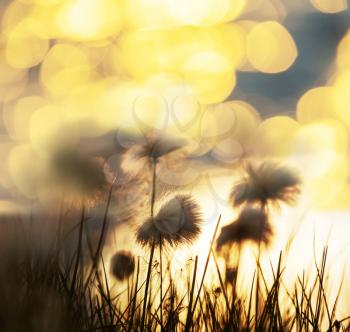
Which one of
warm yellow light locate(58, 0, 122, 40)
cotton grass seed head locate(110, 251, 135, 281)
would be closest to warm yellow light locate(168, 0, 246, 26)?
warm yellow light locate(58, 0, 122, 40)

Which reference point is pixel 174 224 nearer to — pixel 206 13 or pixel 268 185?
pixel 268 185

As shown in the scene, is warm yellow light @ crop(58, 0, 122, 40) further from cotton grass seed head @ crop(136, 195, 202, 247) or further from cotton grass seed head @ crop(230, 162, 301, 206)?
cotton grass seed head @ crop(136, 195, 202, 247)

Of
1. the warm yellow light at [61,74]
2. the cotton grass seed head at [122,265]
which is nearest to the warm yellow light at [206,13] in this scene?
the warm yellow light at [61,74]

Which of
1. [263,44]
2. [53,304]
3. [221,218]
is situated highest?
[263,44]

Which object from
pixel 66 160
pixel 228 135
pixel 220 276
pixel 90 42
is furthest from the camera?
pixel 90 42

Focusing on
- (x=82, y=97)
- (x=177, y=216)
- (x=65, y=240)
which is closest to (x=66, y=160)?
(x=65, y=240)

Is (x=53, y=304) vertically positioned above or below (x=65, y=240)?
below

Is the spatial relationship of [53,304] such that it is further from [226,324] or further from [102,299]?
[226,324]
